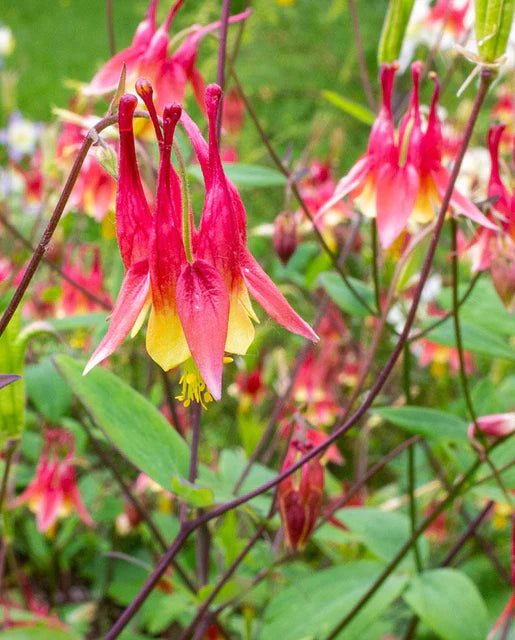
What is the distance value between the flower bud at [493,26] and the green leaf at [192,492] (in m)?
0.45

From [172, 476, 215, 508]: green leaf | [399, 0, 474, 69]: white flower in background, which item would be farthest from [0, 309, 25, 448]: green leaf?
[399, 0, 474, 69]: white flower in background

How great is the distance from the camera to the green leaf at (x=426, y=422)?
2.75ft

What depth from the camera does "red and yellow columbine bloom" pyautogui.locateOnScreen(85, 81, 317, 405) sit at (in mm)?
475

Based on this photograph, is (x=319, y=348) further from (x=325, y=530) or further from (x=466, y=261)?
(x=325, y=530)

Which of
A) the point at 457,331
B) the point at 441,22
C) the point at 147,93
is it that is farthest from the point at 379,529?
the point at 441,22

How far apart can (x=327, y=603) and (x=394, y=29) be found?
0.67 meters

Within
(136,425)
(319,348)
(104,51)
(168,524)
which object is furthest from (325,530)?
(104,51)

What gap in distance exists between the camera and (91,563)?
1595 millimetres

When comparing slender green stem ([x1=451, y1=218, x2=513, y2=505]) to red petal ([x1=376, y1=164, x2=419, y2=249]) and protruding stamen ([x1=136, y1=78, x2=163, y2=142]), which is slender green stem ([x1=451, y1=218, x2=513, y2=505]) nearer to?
red petal ([x1=376, y1=164, x2=419, y2=249])

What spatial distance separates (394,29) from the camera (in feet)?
2.71

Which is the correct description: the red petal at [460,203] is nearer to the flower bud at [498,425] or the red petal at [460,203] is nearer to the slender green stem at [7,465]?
the flower bud at [498,425]

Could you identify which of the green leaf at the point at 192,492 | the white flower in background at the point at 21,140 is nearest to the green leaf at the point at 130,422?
the green leaf at the point at 192,492

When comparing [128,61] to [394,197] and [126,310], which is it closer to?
[394,197]

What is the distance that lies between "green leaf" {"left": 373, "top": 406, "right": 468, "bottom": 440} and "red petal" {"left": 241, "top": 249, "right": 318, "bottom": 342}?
36 centimetres
